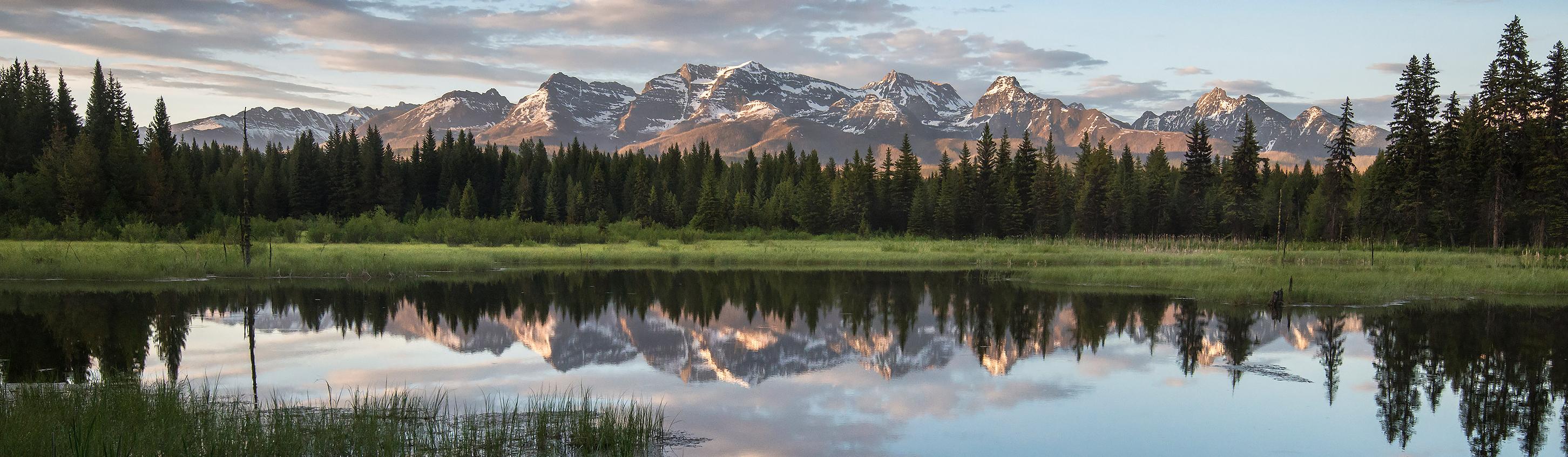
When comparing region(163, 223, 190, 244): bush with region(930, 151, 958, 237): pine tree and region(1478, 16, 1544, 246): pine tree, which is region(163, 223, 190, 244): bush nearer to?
region(930, 151, 958, 237): pine tree

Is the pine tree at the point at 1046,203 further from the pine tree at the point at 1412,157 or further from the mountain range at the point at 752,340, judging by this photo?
the mountain range at the point at 752,340

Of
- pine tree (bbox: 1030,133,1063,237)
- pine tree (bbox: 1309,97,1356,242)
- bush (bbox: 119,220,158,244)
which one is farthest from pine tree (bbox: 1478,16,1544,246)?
bush (bbox: 119,220,158,244)

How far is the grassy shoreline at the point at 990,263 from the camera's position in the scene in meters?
34.7

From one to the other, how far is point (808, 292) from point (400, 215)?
8188 cm

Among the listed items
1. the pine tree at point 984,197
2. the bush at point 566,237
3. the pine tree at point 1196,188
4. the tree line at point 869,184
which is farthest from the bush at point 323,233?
the pine tree at point 1196,188

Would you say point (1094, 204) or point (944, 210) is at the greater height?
point (1094, 204)

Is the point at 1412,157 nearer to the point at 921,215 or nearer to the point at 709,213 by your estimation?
the point at 921,215

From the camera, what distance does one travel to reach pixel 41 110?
248 ft

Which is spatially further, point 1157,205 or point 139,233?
point 1157,205

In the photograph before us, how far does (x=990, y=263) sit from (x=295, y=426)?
1810 inches

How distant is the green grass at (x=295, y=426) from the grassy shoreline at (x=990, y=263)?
84.3ft

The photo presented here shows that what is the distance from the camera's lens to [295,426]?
11.4m

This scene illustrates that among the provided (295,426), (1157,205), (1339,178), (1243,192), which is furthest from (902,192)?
(295,426)

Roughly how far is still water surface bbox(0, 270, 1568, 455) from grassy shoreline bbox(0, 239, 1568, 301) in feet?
12.4
